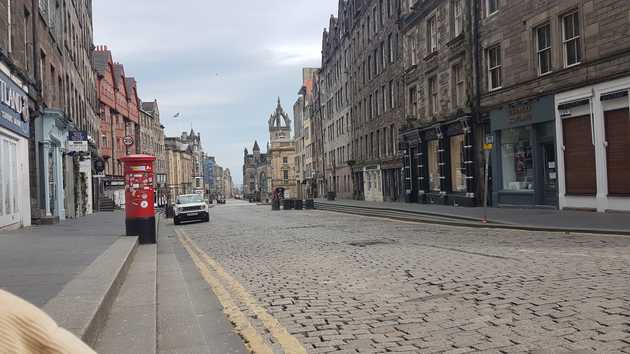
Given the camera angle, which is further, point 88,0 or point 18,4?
point 88,0

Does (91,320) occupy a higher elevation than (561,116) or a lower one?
lower

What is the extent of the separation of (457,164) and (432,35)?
7739 millimetres

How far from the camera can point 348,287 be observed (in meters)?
7.25

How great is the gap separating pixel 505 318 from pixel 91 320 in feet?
12.1

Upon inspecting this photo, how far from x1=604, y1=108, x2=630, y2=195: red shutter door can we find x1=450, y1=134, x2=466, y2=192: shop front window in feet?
32.0

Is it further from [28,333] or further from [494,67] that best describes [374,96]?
[28,333]

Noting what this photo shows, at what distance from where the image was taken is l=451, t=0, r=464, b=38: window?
27.0 meters

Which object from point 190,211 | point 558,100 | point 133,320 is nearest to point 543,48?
point 558,100

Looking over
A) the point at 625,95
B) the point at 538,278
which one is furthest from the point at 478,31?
the point at 538,278

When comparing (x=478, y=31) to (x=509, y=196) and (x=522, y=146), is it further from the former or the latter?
(x=509, y=196)

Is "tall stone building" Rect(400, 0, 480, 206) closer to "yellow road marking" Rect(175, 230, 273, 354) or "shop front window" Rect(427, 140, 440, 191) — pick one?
"shop front window" Rect(427, 140, 440, 191)

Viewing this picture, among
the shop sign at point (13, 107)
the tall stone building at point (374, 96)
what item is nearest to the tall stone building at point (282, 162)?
the tall stone building at point (374, 96)

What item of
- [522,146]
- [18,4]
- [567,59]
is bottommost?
[522,146]

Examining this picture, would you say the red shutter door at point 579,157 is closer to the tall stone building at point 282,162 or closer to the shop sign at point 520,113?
the shop sign at point 520,113
